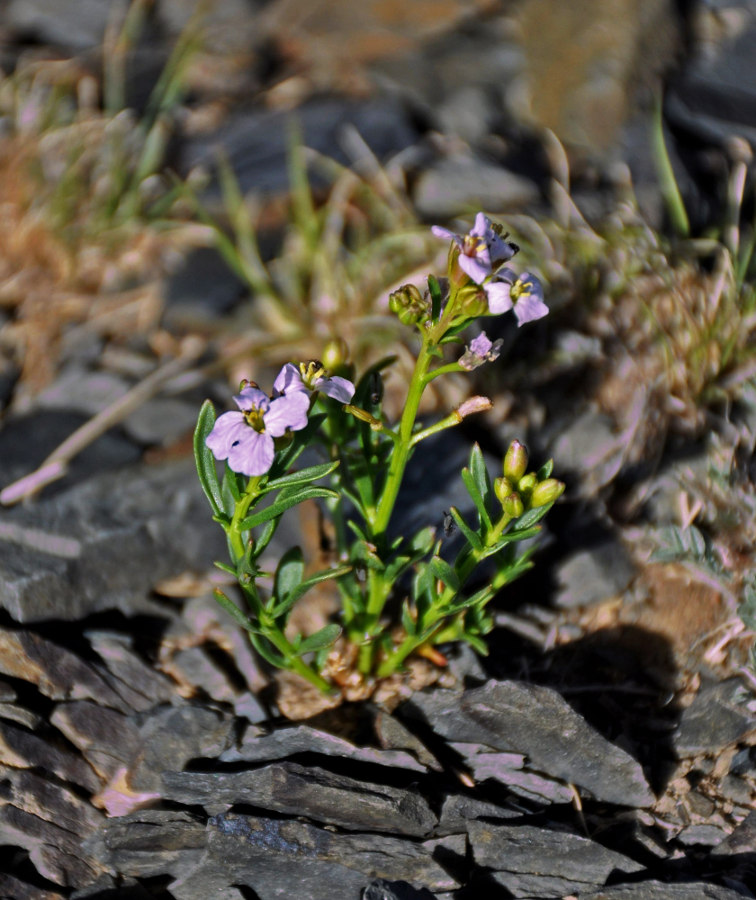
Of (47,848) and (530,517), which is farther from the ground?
(530,517)

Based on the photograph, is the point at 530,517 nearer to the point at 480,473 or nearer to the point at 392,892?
the point at 480,473

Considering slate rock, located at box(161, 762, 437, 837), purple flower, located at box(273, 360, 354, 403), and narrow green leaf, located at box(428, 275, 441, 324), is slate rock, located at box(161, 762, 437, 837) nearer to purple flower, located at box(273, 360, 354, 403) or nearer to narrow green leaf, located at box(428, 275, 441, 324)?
purple flower, located at box(273, 360, 354, 403)

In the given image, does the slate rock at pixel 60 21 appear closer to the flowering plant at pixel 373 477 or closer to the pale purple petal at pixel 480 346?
the flowering plant at pixel 373 477

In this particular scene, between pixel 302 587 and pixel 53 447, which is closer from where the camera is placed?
pixel 302 587

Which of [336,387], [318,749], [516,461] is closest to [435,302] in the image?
[336,387]

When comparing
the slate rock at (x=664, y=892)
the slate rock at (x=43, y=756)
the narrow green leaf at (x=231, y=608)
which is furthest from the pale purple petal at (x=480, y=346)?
the slate rock at (x=43, y=756)

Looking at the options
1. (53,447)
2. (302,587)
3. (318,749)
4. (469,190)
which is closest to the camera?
(302,587)

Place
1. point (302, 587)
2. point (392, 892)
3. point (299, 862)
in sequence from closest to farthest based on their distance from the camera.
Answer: point (392, 892)
point (299, 862)
point (302, 587)
